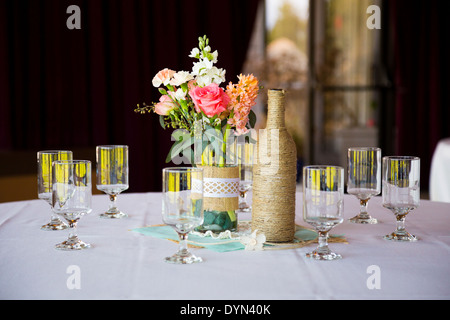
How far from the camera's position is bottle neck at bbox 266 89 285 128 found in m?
1.53

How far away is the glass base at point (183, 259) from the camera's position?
4.39ft

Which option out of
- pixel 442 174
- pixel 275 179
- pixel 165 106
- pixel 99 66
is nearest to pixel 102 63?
pixel 99 66

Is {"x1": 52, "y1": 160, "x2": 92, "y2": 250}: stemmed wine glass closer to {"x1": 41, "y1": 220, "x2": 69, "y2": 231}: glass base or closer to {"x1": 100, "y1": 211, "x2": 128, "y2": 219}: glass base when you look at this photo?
{"x1": 41, "y1": 220, "x2": 69, "y2": 231}: glass base

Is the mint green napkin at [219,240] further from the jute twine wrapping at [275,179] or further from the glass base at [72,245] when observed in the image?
the glass base at [72,245]

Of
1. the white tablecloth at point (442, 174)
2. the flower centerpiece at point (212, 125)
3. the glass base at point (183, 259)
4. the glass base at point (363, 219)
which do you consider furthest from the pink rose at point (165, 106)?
the white tablecloth at point (442, 174)

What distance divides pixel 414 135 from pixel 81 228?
4596 millimetres

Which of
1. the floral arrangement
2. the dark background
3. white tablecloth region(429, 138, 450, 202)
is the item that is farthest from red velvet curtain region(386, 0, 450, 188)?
the floral arrangement

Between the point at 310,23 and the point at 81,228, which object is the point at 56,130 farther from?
the point at 81,228

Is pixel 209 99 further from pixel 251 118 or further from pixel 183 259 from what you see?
pixel 183 259

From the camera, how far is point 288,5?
24.5 feet

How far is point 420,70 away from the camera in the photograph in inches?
221

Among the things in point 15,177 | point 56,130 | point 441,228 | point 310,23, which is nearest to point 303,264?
point 441,228

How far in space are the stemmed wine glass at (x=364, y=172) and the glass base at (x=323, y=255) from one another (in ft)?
1.38

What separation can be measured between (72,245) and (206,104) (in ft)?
1.56
